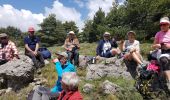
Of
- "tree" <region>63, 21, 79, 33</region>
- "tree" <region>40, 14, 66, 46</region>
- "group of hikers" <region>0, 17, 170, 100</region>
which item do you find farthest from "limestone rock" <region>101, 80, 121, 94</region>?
"tree" <region>63, 21, 79, 33</region>

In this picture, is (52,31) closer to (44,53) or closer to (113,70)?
(44,53)

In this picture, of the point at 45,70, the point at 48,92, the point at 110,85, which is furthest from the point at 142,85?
the point at 45,70

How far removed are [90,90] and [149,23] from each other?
24.1m

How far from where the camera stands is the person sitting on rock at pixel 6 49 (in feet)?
38.1

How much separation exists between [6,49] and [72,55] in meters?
2.39

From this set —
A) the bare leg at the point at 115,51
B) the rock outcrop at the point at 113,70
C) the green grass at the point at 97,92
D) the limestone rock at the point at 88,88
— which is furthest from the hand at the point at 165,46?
the bare leg at the point at 115,51

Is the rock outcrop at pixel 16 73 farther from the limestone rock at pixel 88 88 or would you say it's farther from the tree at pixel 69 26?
the tree at pixel 69 26

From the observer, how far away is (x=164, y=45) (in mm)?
8859

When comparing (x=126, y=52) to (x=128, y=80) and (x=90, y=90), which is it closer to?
(x=128, y=80)

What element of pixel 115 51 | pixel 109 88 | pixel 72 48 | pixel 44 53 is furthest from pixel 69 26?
pixel 109 88

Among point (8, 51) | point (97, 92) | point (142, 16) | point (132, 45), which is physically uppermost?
point (142, 16)

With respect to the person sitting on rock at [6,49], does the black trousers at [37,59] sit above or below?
below

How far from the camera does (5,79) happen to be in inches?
448

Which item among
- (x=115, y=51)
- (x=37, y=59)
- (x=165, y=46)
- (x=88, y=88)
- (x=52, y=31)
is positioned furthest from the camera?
(x=52, y=31)
